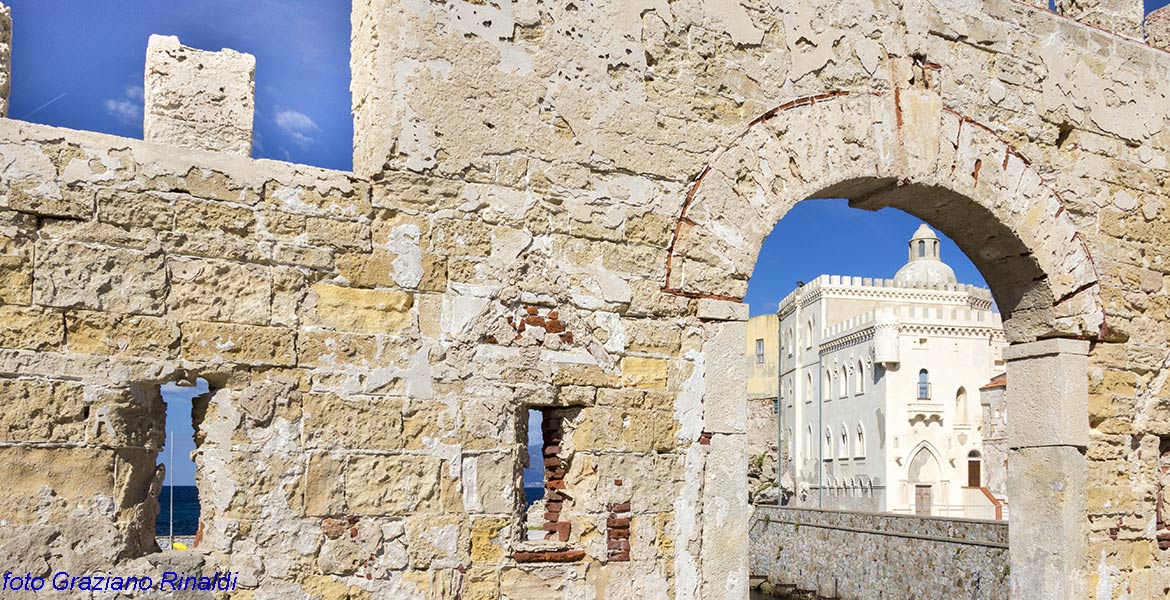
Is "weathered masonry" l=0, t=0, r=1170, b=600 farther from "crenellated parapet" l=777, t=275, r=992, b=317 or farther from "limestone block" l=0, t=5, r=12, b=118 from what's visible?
"crenellated parapet" l=777, t=275, r=992, b=317

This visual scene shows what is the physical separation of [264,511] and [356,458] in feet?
1.36

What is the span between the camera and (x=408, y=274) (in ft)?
15.2

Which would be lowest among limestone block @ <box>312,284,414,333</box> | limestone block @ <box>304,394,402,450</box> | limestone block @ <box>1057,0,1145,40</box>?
limestone block @ <box>304,394,402,450</box>

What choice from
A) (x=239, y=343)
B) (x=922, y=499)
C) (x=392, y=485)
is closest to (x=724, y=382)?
(x=392, y=485)

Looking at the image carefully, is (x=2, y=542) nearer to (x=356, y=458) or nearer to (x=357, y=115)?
(x=356, y=458)

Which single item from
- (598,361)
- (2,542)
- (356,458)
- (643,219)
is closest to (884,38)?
(643,219)

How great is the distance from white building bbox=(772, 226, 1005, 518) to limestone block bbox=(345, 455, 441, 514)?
1097 inches

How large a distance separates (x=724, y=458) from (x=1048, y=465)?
7.59ft

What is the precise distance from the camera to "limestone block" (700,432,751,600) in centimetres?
510

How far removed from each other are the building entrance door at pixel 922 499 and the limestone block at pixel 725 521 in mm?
29399

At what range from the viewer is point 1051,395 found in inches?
249

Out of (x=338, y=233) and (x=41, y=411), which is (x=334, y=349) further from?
(x=41, y=411)

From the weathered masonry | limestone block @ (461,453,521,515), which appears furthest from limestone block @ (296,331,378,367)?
limestone block @ (461,453,521,515)

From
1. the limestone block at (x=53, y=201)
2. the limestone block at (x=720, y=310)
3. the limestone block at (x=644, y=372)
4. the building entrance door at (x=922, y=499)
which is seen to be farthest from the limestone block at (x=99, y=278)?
the building entrance door at (x=922, y=499)
